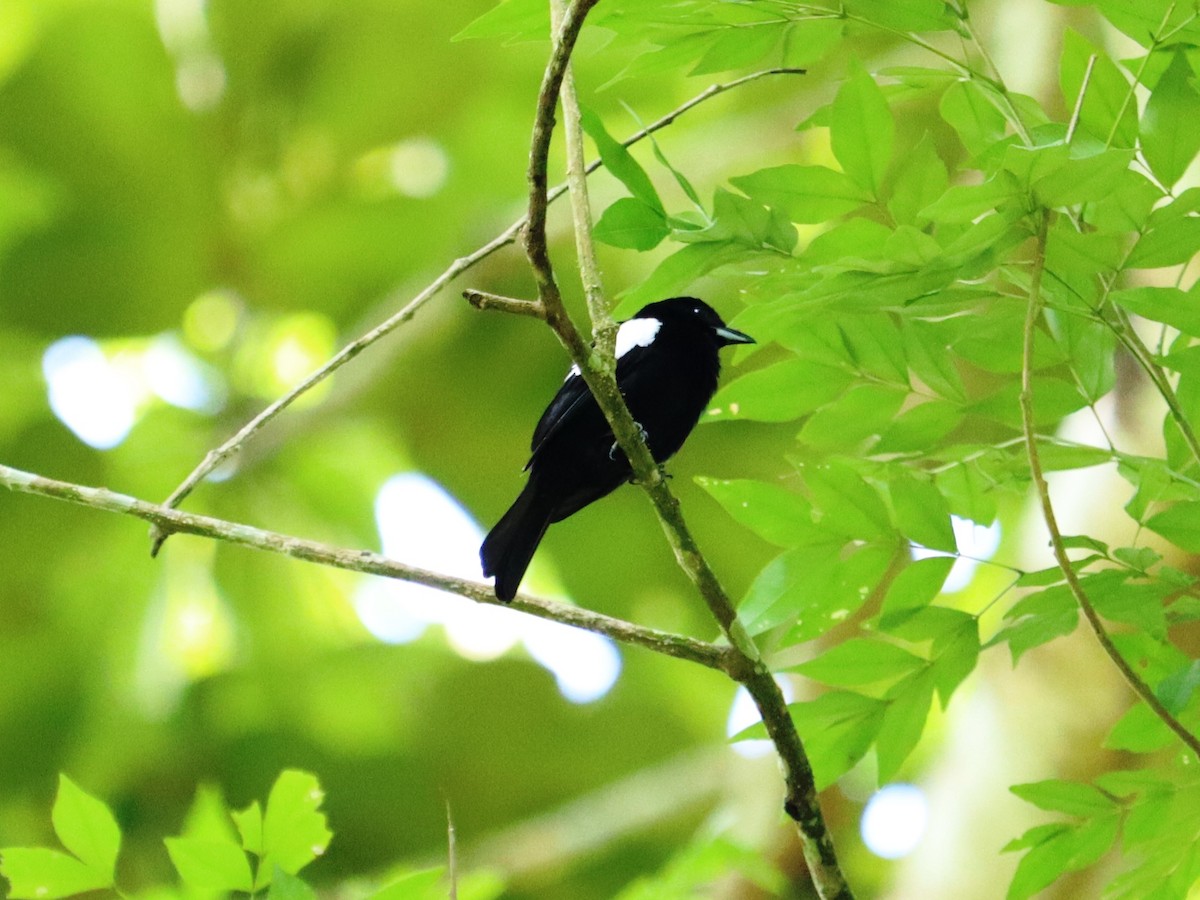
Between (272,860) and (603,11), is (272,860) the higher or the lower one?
the lower one

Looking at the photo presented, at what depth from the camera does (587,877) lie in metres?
6.28

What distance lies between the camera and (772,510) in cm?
188

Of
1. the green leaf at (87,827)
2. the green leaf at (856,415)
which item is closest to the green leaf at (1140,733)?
the green leaf at (856,415)

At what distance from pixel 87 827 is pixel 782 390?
1.20 meters

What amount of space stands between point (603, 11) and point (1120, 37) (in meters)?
2.69

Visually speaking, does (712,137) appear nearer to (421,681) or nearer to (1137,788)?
(421,681)

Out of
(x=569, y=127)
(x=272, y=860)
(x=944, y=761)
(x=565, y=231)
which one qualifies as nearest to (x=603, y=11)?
(x=569, y=127)

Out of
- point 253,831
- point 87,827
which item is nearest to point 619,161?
point 253,831

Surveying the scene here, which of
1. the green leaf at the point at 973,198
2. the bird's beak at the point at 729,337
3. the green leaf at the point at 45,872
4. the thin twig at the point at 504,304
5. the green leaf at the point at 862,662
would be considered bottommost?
the green leaf at the point at 862,662

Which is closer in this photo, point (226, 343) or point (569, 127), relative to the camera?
point (569, 127)

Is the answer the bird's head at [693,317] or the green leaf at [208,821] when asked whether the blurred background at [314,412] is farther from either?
the green leaf at [208,821]

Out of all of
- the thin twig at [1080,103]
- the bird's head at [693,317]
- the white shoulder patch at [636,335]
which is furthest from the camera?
the bird's head at [693,317]

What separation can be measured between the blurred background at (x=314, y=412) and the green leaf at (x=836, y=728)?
12.0ft

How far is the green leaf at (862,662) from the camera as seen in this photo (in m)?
1.89
